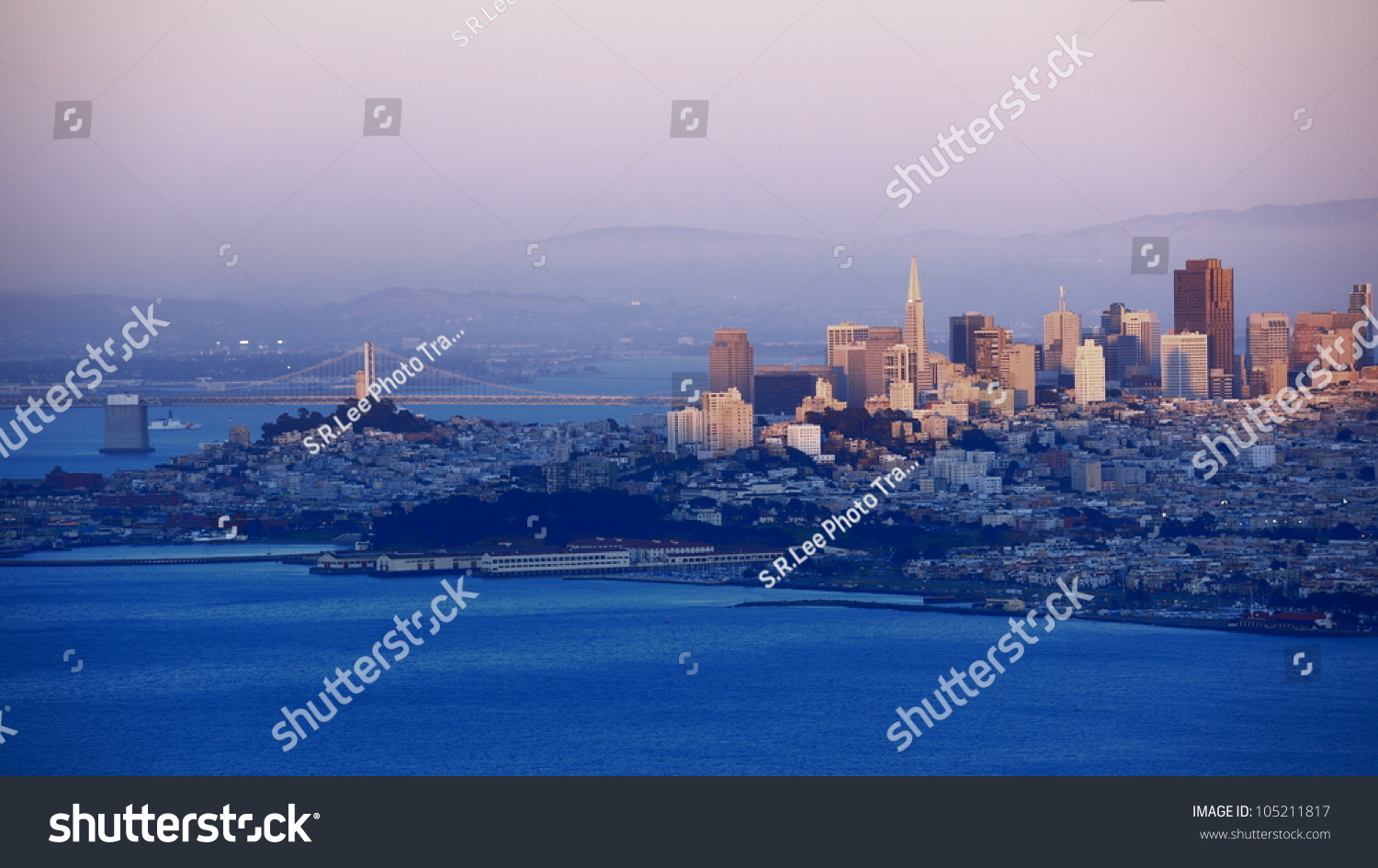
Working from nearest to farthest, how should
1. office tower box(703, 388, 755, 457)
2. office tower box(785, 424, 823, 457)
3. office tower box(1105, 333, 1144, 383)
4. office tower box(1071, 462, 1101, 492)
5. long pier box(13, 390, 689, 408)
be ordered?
office tower box(1071, 462, 1101, 492), office tower box(785, 424, 823, 457), office tower box(703, 388, 755, 457), long pier box(13, 390, 689, 408), office tower box(1105, 333, 1144, 383)

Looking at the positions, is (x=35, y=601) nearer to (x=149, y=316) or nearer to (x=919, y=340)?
(x=149, y=316)

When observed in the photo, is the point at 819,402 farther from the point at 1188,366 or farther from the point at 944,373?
the point at 1188,366

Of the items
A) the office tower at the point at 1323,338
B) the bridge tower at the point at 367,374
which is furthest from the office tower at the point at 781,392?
the office tower at the point at 1323,338

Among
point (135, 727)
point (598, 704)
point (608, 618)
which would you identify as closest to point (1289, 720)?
point (598, 704)

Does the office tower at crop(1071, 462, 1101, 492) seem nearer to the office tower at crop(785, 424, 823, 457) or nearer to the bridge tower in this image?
the office tower at crop(785, 424, 823, 457)

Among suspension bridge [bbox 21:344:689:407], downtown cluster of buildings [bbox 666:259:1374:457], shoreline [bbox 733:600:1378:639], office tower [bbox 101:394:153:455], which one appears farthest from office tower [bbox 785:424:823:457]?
office tower [bbox 101:394:153:455]

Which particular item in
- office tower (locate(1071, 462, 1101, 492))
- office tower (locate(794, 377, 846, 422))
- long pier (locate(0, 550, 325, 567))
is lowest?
long pier (locate(0, 550, 325, 567))

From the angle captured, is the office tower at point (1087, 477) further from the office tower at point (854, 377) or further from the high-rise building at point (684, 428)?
the office tower at point (854, 377)
